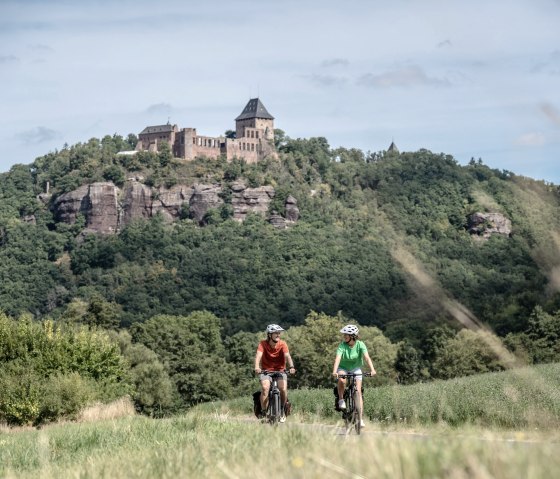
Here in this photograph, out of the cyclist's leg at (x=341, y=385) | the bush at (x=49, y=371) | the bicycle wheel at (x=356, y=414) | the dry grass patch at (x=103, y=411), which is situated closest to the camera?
the bicycle wheel at (x=356, y=414)

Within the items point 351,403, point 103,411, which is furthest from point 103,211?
point 351,403

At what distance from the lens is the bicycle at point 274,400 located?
50.7ft

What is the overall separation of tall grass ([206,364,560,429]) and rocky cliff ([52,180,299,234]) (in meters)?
166

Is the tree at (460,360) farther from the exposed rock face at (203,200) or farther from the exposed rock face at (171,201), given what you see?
the exposed rock face at (171,201)

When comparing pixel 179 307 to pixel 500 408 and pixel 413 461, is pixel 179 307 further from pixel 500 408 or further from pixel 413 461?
pixel 413 461

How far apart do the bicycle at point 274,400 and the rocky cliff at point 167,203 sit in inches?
6850

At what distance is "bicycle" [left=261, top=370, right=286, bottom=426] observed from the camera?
15.5 meters

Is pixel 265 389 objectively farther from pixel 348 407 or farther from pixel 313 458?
pixel 313 458

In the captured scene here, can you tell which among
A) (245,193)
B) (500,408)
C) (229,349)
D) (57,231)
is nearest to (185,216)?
(245,193)

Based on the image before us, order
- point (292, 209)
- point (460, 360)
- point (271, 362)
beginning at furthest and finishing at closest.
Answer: point (292, 209) < point (460, 360) < point (271, 362)

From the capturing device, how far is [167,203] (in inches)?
7667

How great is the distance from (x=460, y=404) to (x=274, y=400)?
3718mm

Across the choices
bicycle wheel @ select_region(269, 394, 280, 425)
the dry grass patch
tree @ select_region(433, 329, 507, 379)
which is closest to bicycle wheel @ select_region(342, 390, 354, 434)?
bicycle wheel @ select_region(269, 394, 280, 425)

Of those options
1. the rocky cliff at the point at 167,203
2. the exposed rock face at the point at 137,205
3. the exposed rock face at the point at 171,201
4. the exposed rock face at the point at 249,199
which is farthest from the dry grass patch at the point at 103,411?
the exposed rock face at the point at 137,205
